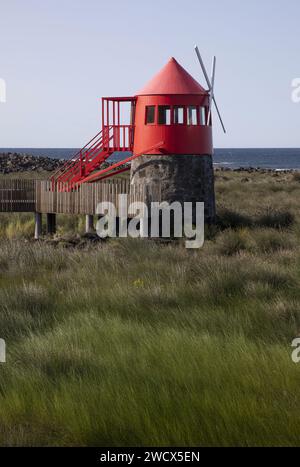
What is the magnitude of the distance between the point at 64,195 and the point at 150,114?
13.5 feet

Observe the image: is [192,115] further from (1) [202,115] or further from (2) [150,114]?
(2) [150,114]

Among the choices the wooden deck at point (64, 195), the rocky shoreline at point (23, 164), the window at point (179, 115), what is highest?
the window at point (179, 115)

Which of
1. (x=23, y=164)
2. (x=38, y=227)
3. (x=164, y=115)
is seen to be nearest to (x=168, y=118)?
(x=164, y=115)

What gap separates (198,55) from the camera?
25.4m

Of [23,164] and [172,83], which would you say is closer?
[172,83]

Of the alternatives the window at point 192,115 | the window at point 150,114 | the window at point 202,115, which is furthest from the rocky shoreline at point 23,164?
the window at point 192,115

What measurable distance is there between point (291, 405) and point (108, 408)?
156cm

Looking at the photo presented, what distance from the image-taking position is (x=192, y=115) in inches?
931

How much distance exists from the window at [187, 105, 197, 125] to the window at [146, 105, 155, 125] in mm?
1032

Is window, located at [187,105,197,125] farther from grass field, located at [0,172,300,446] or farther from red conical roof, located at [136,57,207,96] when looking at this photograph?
grass field, located at [0,172,300,446]

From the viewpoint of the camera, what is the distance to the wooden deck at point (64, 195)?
23375mm

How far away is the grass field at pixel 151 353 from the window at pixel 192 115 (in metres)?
9.54

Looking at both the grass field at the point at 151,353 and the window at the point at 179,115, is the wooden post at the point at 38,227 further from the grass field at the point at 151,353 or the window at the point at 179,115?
the grass field at the point at 151,353

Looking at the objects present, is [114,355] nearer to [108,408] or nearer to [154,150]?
[108,408]
